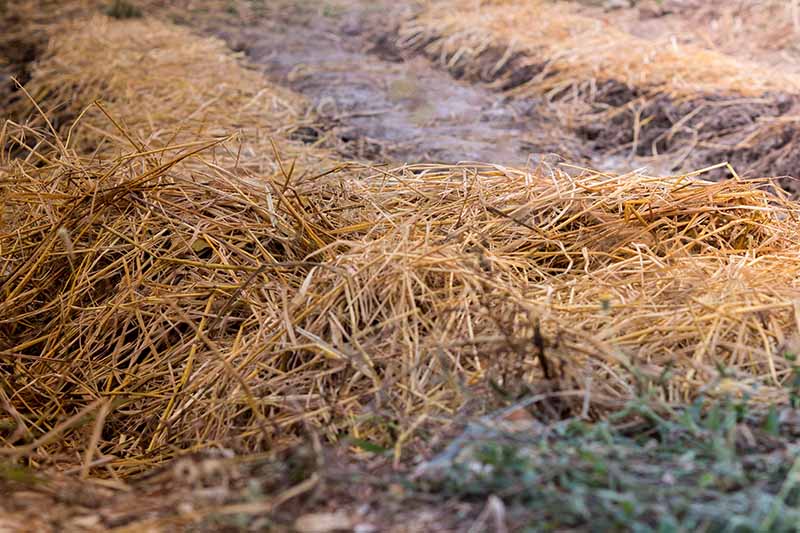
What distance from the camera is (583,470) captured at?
1087 mm

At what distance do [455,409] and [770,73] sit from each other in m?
3.52

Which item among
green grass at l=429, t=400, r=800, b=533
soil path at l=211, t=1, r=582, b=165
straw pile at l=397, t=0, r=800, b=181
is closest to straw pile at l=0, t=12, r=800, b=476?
green grass at l=429, t=400, r=800, b=533

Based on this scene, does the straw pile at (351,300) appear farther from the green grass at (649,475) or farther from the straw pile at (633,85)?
the straw pile at (633,85)

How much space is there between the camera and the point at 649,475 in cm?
110

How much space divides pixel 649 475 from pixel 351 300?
2.27 ft

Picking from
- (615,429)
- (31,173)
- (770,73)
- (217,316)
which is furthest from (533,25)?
(615,429)

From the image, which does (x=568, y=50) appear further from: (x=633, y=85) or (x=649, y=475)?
(x=649, y=475)

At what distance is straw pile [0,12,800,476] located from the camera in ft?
4.59

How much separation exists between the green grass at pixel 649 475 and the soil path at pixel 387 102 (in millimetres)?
1877

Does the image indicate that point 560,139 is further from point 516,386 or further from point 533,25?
point 516,386

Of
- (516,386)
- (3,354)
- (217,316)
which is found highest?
(516,386)

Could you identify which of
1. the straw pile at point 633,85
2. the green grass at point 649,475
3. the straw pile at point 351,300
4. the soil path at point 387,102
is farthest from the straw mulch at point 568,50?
the green grass at point 649,475

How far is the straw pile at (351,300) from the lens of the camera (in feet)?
4.59

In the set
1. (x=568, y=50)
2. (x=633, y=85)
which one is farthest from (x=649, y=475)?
(x=568, y=50)
